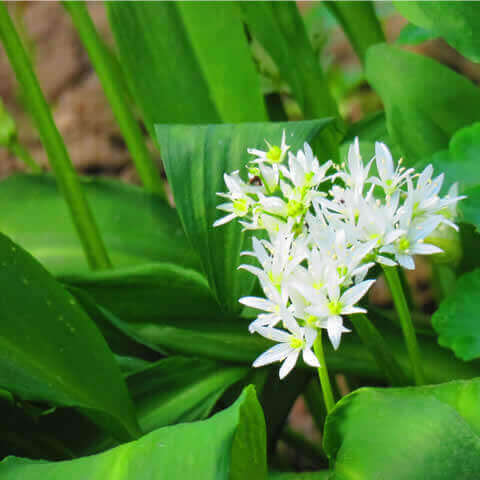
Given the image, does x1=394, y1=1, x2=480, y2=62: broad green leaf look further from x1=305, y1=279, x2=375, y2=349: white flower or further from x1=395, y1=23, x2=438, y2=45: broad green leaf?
x1=305, y1=279, x2=375, y2=349: white flower

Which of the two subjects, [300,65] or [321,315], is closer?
[321,315]

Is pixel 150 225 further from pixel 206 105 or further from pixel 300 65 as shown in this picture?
pixel 300 65

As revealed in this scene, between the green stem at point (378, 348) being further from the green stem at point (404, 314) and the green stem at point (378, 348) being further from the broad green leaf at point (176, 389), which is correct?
the broad green leaf at point (176, 389)

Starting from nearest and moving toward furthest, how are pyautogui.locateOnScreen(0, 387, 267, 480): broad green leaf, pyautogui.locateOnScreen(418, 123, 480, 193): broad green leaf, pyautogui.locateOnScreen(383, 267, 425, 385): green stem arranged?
1. pyautogui.locateOnScreen(0, 387, 267, 480): broad green leaf
2. pyautogui.locateOnScreen(383, 267, 425, 385): green stem
3. pyautogui.locateOnScreen(418, 123, 480, 193): broad green leaf

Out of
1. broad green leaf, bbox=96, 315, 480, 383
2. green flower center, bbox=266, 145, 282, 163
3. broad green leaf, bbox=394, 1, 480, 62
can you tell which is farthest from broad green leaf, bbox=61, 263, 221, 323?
broad green leaf, bbox=394, 1, 480, 62

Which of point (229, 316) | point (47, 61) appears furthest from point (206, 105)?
point (47, 61)

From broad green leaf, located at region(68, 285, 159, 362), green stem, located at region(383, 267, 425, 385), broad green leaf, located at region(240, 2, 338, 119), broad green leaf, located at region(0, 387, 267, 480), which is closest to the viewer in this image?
broad green leaf, located at region(0, 387, 267, 480)
